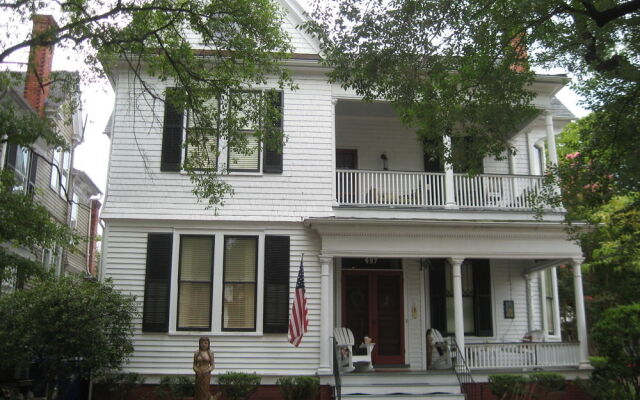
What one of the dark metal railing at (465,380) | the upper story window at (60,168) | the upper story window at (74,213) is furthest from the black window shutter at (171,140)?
the upper story window at (74,213)

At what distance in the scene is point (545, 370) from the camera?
46.0ft

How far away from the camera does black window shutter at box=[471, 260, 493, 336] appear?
1603 centimetres

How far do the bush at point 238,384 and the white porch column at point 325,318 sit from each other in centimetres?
148

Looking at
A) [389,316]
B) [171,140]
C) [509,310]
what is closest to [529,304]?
[509,310]

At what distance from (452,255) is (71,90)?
892 cm

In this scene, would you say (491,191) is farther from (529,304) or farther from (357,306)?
(357,306)

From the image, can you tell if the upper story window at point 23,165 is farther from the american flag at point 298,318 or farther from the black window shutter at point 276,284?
the american flag at point 298,318

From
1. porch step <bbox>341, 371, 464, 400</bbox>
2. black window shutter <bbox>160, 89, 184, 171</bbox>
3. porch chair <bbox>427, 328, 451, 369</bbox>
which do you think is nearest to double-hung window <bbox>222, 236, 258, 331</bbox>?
black window shutter <bbox>160, 89, 184, 171</bbox>

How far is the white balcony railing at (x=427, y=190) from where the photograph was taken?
14906 millimetres

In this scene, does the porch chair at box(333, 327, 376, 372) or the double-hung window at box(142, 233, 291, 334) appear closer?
the porch chair at box(333, 327, 376, 372)

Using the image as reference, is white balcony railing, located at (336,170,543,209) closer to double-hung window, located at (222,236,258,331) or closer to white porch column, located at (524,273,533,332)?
double-hung window, located at (222,236,258,331)

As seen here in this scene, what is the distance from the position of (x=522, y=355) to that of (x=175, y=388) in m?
7.84

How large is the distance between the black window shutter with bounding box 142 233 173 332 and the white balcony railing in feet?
13.9

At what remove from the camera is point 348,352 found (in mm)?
13695
